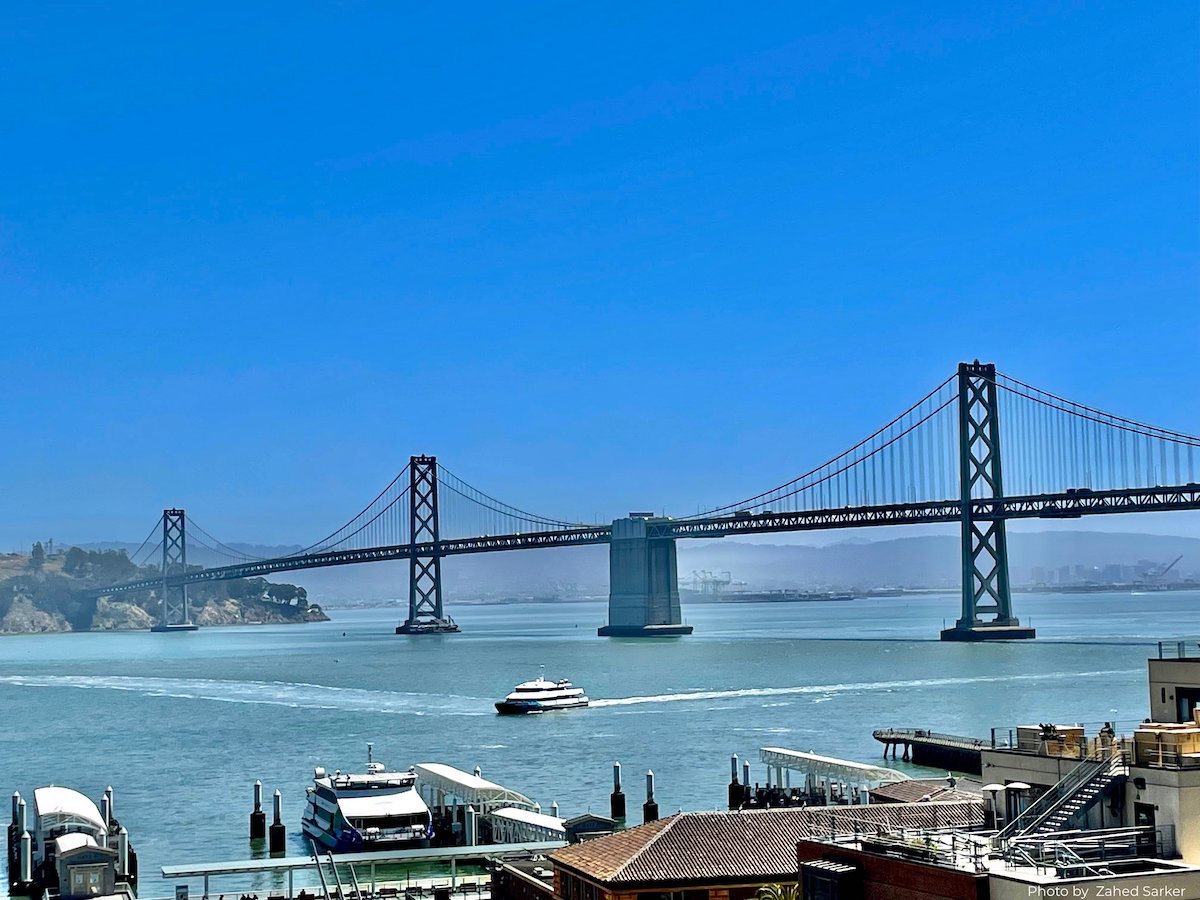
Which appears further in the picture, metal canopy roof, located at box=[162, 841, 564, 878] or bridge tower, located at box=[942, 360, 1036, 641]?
bridge tower, located at box=[942, 360, 1036, 641]

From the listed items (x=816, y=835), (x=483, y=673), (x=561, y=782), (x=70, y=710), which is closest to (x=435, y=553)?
(x=483, y=673)

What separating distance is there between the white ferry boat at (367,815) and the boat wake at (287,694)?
109ft

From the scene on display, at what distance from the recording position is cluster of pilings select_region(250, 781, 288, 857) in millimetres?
→ 37938

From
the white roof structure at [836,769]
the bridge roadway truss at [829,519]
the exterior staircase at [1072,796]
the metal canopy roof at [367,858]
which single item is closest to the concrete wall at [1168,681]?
the exterior staircase at [1072,796]

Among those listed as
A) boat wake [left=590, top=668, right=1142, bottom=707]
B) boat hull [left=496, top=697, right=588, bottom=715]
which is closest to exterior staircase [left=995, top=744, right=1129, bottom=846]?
boat wake [left=590, top=668, right=1142, bottom=707]

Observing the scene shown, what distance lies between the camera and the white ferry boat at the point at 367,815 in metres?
39.1

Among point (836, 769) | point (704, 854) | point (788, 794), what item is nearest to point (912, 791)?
point (836, 769)

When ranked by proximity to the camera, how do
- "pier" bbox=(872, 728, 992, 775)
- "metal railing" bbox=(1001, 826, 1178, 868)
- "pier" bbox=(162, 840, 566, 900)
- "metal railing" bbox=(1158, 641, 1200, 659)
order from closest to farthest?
"metal railing" bbox=(1001, 826, 1178, 868) < "metal railing" bbox=(1158, 641, 1200, 659) < "pier" bbox=(162, 840, 566, 900) < "pier" bbox=(872, 728, 992, 775)

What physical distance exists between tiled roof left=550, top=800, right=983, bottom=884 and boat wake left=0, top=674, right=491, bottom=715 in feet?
167

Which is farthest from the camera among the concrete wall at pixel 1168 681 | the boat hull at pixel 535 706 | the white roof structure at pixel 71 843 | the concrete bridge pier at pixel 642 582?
the concrete bridge pier at pixel 642 582

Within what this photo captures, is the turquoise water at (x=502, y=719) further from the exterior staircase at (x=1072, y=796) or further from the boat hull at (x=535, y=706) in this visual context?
the exterior staircase at (x=1072, y=796)

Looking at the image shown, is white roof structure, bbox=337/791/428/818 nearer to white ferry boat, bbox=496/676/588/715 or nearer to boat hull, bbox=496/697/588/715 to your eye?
boat hull, bbox=496/697/588/715

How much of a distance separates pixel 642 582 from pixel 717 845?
4925 inches

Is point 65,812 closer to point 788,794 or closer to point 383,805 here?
point 383,805
